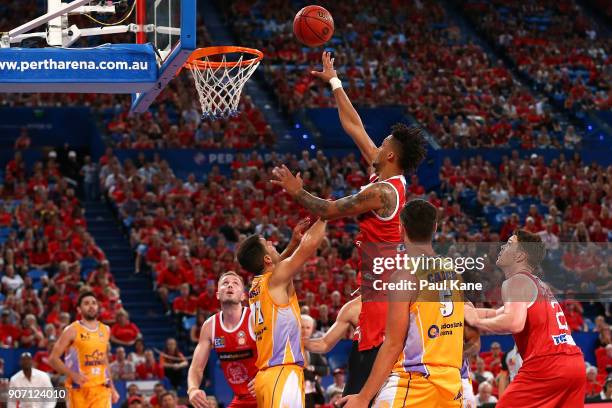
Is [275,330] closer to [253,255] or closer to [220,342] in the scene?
[253,255]

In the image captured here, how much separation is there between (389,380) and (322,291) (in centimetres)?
1013

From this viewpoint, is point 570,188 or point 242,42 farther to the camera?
point 242,42

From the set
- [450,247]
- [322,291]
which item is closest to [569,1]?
[450,247]

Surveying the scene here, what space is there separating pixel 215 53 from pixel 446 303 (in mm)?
3519

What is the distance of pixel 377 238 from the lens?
259 inches

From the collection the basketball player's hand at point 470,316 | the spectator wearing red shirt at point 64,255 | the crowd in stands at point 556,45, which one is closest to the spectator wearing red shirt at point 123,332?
the spectator wearing red shirt at point 64,255

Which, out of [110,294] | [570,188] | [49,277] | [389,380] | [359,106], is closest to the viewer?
[389,380]

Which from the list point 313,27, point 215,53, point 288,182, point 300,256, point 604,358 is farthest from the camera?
point 604,358

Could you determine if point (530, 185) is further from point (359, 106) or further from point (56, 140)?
point (56, 140)

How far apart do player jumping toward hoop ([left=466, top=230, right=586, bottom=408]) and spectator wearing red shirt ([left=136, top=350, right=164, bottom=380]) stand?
7.31 metres

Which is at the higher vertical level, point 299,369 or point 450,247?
point 450,247

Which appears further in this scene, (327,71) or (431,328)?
(327,71)

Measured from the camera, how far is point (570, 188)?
21.4 m

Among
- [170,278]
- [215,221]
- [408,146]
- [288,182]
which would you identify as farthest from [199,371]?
[215,221]
